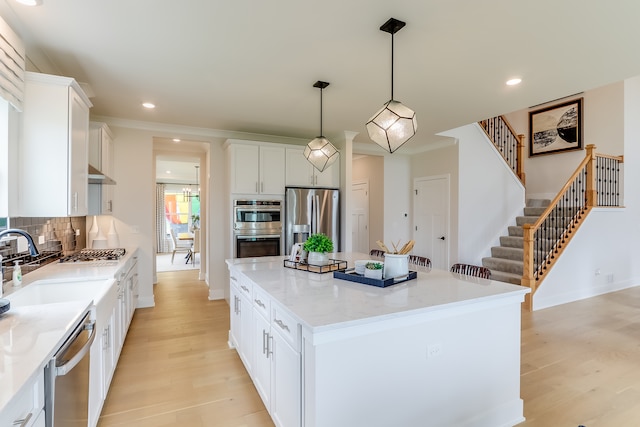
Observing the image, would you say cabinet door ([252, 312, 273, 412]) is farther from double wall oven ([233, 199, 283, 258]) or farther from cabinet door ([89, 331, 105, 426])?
double wall oven ([233, 199, 283, 258])

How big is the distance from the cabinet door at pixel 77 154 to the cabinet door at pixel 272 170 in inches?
86.8

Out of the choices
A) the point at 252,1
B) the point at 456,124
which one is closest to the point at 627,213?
the point at 456,124

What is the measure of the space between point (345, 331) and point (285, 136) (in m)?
4.24

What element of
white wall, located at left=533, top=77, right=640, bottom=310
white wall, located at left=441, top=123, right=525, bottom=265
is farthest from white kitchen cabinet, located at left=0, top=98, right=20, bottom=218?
white wall, located at left=533, top=77, right=640, bottom=310

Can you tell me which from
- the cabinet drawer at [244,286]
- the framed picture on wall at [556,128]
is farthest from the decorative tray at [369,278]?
the framed picture on wall at [556,128]

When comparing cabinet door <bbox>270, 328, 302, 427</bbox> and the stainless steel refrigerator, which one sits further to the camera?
the stainless steel refrigerator

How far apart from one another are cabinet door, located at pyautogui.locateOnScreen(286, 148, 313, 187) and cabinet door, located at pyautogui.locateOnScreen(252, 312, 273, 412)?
284cm

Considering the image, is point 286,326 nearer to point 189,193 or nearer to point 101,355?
point 101,355

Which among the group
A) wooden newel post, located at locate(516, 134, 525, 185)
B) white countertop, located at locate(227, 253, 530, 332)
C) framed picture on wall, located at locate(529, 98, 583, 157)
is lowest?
white countertop, located at locate(227, 253, 530, 332)

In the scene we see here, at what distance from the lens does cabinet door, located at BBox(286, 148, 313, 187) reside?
483 centimetres

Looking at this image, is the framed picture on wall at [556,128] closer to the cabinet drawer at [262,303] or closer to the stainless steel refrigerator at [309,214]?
the stainless steel refrigerator at [309,214]

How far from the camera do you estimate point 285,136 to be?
207 inches

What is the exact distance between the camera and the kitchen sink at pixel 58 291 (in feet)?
6.77

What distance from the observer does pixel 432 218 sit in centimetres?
591
